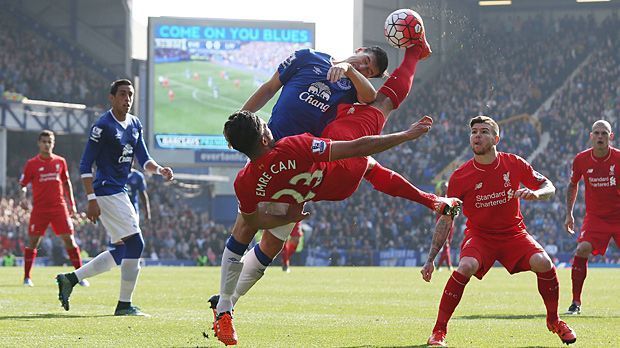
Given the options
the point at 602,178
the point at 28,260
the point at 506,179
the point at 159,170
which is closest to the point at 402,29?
the point at 506,179

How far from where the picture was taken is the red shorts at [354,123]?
836cm

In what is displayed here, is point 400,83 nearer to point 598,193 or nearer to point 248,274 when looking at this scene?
point 248,274

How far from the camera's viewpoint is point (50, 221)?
63.1 feet

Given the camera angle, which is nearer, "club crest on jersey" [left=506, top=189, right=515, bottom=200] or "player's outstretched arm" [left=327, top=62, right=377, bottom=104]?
"player's outstretched arm" [left=327, top=62, right=377, bottom=104]

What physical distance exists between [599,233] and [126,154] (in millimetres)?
5883

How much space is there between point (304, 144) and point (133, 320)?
3.80m

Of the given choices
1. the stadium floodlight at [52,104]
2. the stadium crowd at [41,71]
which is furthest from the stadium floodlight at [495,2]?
the stadium floodlight at [52,104]

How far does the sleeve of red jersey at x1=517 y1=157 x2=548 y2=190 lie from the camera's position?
9.07m

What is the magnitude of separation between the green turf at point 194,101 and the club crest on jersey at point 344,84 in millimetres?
30505

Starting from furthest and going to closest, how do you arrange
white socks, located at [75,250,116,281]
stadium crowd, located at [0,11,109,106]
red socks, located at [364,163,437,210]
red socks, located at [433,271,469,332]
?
1. stadium crowd, located at [0,11,109,106]
2. white socks, located at [75,250,116,281]
3. red socks, located at [433,271,469,332]
4. red socks, located at [364,163,437,210]

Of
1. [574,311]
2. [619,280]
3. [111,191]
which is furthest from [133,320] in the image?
[619,280]

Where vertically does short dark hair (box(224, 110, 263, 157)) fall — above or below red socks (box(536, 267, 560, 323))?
above

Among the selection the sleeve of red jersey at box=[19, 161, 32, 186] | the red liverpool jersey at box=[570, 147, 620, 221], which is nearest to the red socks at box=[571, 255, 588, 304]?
the red liverpool jersey at box=[570, 147, 620, 221]

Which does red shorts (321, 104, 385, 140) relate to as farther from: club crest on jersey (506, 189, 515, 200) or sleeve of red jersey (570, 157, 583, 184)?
sleeve of red jersey (570, 157, 583, 184)
